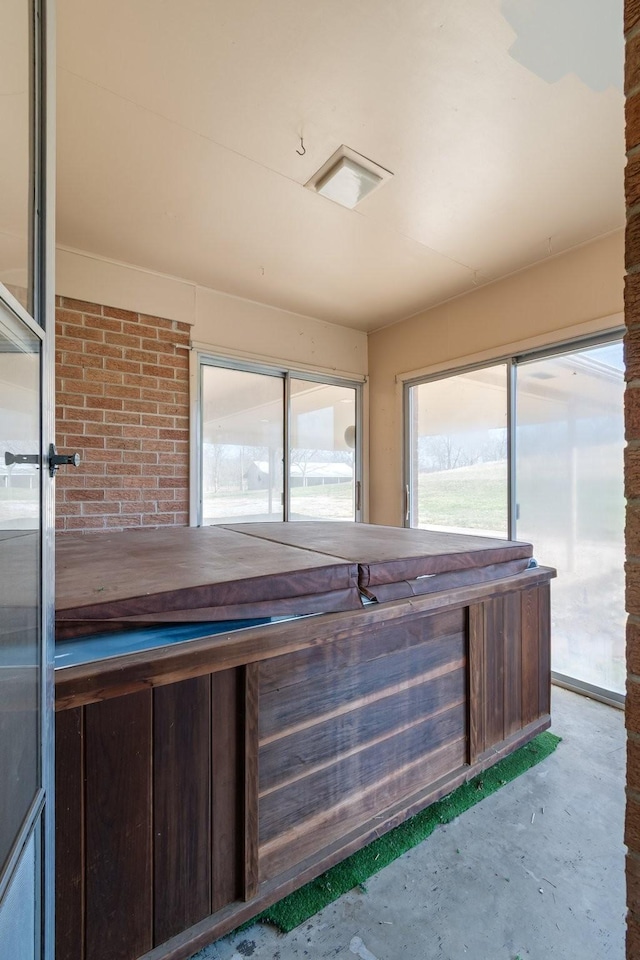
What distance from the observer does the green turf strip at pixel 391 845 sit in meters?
1.23

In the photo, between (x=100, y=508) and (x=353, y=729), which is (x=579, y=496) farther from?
(x=100, y=508)

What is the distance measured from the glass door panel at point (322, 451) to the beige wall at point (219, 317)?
24 cm

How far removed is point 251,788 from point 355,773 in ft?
1.28

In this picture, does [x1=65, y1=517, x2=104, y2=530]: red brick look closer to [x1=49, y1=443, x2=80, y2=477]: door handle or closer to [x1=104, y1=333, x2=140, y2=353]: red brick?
[x1=104, y1=333, x2=140, y2=353]: red brick

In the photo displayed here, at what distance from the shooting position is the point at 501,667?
1.83 metres

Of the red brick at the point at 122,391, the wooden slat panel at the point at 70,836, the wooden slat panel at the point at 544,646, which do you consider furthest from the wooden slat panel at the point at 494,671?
the red brick at the point at 122,391

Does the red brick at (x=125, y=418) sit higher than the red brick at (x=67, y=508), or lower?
higher

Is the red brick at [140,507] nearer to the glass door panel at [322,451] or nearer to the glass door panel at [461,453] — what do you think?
the glass door panel at [322,451]

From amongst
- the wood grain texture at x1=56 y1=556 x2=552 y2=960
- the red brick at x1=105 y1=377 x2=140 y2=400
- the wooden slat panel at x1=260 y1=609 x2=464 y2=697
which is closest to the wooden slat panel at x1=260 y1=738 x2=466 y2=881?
the wood grain texture at x1=56 y1=556 x2=552 y2=960

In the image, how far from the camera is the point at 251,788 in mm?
1131

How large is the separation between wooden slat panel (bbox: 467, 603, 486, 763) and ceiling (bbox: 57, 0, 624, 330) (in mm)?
1953

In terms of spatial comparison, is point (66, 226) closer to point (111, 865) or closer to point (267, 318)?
point (267, 318)

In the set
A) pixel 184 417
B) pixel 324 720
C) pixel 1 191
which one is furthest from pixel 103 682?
pixel 184 417

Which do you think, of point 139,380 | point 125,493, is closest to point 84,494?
point 125,493
